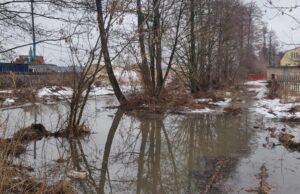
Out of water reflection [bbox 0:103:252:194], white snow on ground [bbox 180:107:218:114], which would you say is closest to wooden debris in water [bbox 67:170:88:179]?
water reflection [bbox 0:103:252:194]

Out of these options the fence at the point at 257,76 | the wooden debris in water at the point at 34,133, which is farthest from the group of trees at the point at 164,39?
the fence at the point at 257,76

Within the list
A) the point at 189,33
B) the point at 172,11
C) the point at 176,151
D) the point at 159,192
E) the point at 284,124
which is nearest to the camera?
the point at 159,192

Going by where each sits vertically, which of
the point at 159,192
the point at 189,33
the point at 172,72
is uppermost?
the point at 189,33

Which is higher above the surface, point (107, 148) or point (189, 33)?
point (189, 33)

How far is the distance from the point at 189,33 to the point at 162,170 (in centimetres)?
1936

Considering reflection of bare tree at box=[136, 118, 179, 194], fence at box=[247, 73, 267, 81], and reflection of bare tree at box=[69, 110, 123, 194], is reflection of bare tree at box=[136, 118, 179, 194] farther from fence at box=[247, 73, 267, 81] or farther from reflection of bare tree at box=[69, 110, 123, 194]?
fence at box=[247, 73, 267, 81]

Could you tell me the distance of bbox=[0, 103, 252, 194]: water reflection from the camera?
297 inches

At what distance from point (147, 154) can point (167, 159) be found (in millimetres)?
692

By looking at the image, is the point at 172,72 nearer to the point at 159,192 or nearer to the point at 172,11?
the point at 172,11

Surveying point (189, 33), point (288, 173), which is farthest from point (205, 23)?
point (288, 173)

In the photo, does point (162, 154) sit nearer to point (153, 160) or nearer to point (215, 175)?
point (153, 160)

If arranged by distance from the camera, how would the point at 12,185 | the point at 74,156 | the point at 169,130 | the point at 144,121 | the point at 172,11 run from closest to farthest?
the point at 12,185 → the point at 74,156 → the point at 169,130 → the point at 144,121 → the point at 172,11

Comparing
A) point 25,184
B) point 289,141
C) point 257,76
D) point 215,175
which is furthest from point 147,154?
point 257,76

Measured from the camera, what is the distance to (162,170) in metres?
8.52
